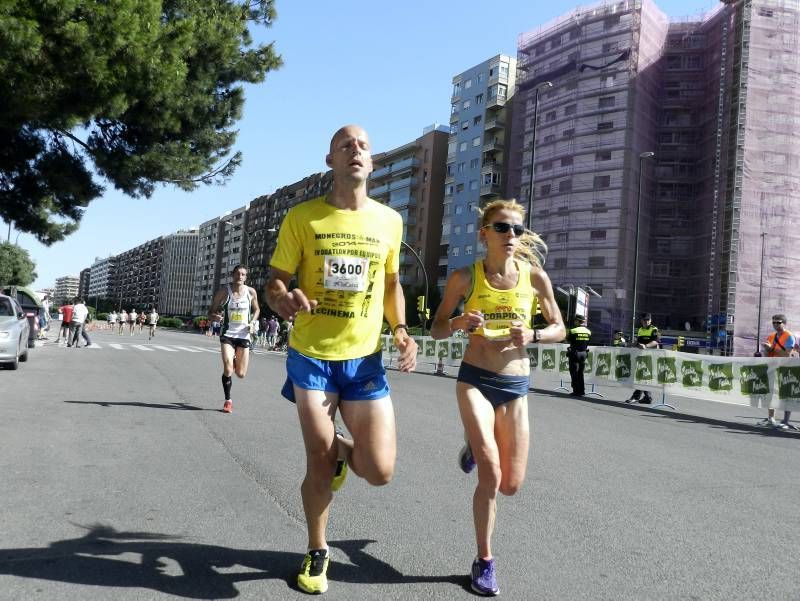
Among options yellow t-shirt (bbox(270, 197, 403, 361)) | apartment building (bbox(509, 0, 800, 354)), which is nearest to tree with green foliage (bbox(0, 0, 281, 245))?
yellow t-shirt (bbox(270, 197, 403, 361))

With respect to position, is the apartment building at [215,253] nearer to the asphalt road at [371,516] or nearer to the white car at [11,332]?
the white car at [11,332]

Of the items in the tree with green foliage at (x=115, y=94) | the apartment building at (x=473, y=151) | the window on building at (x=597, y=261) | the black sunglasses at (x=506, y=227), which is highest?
the apartment building at (x=473, y=151)

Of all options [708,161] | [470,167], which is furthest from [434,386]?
[470,167]

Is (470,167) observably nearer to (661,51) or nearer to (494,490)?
(661,51)

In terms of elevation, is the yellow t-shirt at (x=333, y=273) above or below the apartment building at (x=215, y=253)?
below

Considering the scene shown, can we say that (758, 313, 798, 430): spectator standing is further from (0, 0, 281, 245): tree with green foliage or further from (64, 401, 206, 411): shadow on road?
(0, 0, 281, 245): tree with green foliage

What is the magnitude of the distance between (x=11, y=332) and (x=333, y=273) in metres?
12.1

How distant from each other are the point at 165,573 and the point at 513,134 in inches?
2650

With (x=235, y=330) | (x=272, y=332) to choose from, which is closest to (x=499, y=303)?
(x=235, y=330)

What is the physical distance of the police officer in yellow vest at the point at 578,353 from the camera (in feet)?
51.5

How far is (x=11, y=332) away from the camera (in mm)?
13117

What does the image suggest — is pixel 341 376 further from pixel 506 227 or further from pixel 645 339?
pixel 645 339

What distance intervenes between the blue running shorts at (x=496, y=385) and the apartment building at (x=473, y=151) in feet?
226

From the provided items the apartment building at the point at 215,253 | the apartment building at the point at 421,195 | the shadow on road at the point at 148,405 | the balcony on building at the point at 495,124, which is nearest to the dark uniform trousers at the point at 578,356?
the shadow on road at the point at 148,405
